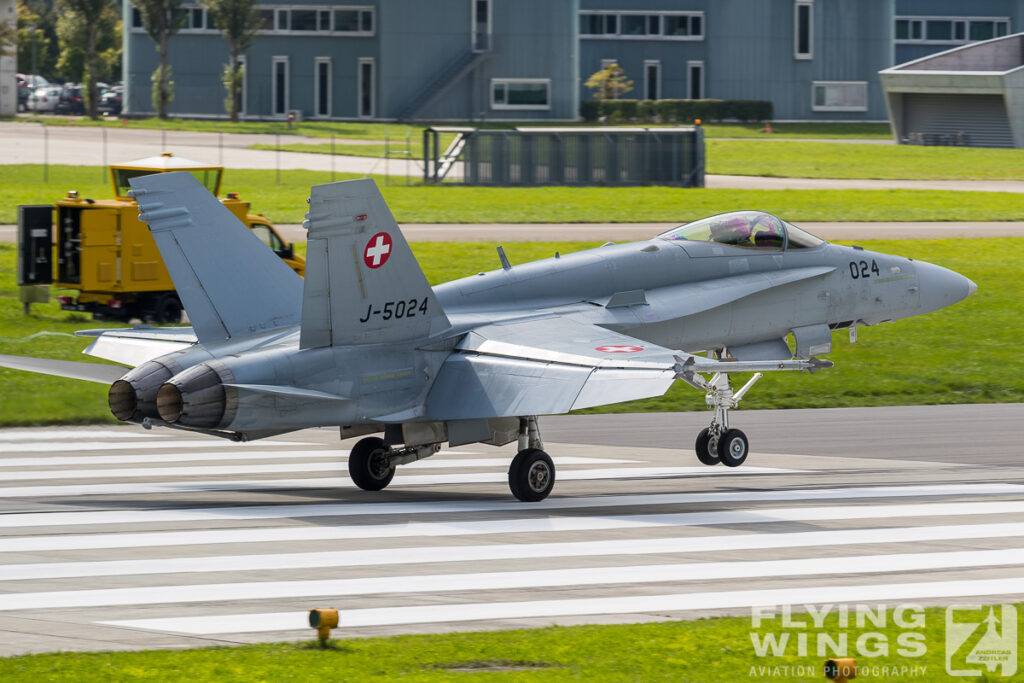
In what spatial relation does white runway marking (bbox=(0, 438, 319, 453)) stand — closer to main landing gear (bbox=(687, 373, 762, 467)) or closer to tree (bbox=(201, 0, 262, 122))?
main landing gear (bbox=(687, 373, 762, 467))

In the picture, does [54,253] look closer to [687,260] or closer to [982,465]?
[687,260]

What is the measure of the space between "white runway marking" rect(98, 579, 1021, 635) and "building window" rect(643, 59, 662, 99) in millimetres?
88157

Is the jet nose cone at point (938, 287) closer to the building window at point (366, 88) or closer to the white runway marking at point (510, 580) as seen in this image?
the white runway marking at point (510, 580)

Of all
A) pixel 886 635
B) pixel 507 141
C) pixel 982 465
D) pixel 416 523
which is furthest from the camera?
pixel 507 141

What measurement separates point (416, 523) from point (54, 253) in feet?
58.1

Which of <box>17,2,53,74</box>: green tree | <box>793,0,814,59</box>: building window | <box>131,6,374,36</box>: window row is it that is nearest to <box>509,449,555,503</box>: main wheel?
<box>131,6,374,36</box>: window row

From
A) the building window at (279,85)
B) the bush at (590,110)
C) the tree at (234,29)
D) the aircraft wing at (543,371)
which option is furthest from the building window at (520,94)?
the aircraft wing at (543,371)

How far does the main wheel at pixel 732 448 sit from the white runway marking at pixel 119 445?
223 inches

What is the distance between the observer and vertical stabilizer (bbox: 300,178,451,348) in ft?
48.0

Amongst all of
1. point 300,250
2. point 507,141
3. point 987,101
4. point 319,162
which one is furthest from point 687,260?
point 987,101

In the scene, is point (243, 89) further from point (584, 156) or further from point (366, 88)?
point (584, 156)

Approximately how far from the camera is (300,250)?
36.5m

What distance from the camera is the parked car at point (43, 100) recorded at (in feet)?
326

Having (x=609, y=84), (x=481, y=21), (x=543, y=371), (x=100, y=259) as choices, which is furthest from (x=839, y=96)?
(x=543, y=371)
